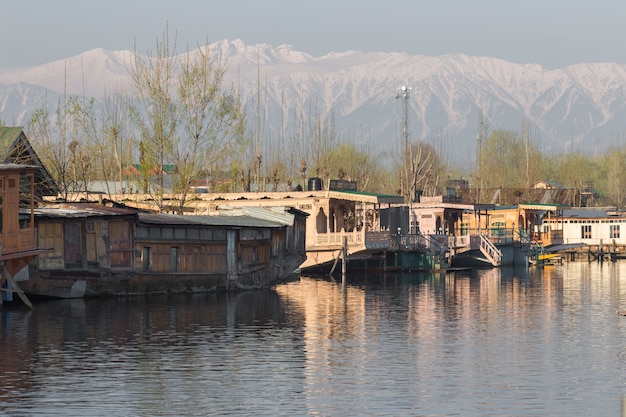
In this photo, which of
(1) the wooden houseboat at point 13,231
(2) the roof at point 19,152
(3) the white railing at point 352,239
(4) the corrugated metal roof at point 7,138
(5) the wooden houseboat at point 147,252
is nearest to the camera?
(1) the wooden houseboat at point 13,231

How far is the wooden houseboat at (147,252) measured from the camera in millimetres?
51656

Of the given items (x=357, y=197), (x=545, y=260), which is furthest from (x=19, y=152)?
(x=545, y=260)

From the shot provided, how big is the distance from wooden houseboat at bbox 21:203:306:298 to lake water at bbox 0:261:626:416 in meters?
1.17

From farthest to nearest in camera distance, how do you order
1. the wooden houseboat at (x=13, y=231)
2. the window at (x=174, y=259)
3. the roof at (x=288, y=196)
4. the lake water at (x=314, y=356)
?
the roof at (x=288, y=196) < the window at (x=174, y=259) < the wooden houseboat at (x=13, y=231) < the lake water at (x=314, y=356)

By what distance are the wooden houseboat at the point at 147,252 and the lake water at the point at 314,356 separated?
1.17m

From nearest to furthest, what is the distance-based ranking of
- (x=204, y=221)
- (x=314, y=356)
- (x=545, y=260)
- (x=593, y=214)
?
(x=314, y=356), (x=204, y=221), (x=545, y=260), (x=593, y=214)

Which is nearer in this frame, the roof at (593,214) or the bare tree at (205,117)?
the bare tree at (205,117)

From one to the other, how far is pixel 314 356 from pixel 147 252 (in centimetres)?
2121

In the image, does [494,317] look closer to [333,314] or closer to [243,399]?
[333,314]

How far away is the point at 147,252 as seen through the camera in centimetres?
5612

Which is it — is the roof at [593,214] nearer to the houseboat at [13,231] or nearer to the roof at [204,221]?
the roof at [204,221]

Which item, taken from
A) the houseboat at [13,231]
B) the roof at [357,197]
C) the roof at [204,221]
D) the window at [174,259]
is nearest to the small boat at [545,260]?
the roof at [357,197]

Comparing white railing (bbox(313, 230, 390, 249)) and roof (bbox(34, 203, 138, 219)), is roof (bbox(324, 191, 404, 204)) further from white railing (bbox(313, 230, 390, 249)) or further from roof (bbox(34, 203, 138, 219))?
roof (bbox(34, 203, 138, 219))

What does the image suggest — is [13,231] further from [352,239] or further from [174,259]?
[352,239]
